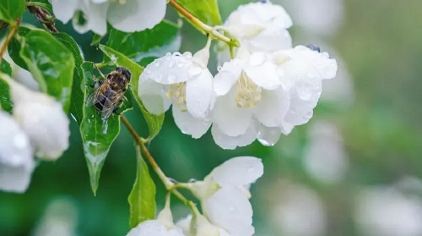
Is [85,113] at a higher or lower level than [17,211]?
higher

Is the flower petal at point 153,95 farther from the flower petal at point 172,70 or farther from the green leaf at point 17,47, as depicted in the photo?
the green leaf at point 17,47

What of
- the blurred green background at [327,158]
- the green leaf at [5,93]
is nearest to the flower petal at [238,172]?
the green leaf at [5,93]

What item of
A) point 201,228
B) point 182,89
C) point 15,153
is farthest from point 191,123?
point 15,153

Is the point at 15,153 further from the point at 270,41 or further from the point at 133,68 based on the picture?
the point at 270,41

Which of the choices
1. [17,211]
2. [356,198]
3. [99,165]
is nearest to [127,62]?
[99,165]

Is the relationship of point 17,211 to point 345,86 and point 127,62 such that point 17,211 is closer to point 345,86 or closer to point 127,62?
point 127,62

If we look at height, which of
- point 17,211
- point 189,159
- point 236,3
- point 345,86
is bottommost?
point 345,86
